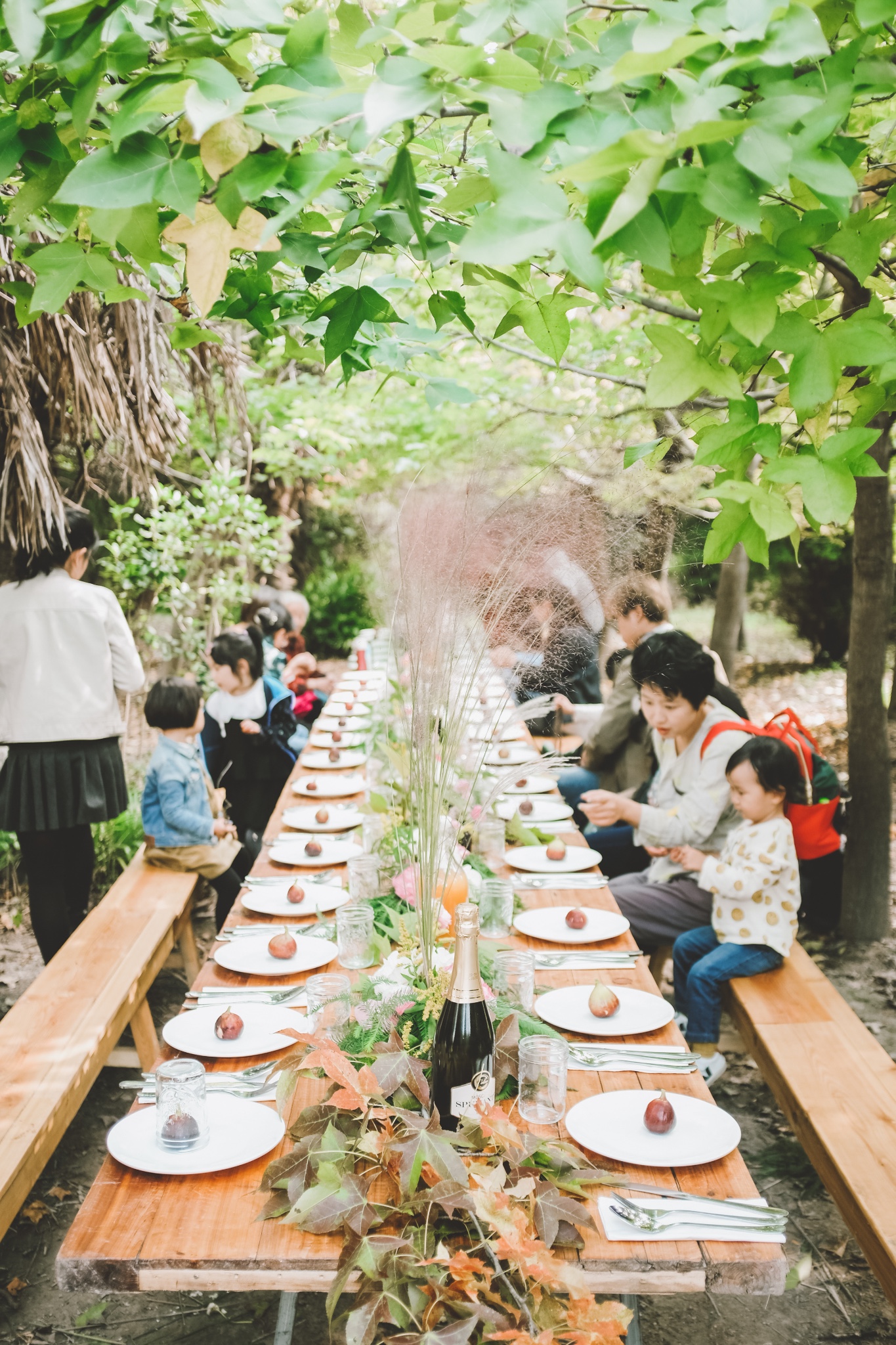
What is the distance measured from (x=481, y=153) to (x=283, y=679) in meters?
4.54

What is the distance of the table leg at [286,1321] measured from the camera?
81.4 inches

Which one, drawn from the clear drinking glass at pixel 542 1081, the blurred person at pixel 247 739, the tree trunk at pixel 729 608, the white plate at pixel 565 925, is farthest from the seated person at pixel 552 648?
the tree trunk at pixel 729 608

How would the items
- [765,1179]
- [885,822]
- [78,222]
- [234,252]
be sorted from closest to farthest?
1. [78,222]
2. [234,252]
3. [765,1179]
4. [885,822]

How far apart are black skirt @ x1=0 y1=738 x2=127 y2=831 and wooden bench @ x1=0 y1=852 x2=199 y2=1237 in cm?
30

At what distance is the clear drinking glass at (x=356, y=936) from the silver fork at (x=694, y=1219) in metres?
0.83

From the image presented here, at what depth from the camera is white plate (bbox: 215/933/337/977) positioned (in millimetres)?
2182

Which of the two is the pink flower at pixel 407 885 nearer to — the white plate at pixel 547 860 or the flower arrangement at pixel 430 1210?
the flower arrangement at pixel 430 1210

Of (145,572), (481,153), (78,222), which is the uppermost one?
(481,153)

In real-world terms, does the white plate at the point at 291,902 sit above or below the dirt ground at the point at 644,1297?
above

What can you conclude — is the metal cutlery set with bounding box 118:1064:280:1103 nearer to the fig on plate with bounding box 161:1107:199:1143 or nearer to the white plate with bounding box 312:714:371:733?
the fig on plate with bounding box 161:1107:199:1143

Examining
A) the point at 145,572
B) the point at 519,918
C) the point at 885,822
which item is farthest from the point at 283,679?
the point at 519,918

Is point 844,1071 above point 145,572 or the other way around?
the other way around

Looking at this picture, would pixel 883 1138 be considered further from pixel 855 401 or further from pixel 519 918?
pixel 855 401

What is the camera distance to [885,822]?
404cm
